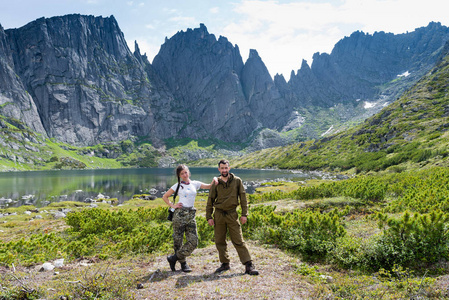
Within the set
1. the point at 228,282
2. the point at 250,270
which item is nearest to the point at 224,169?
the point at 250,270

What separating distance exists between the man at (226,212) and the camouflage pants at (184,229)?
32.5 inches

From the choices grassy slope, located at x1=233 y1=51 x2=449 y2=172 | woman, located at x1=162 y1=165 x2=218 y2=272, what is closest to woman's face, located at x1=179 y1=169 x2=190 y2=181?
woman, located at x1=162 y1=165 x2=218 y2=272

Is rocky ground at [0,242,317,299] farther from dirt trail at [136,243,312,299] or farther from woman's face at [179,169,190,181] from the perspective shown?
woman's face at [179,169,190,181]

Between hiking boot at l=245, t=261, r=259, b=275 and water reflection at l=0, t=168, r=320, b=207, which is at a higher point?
hiking boot at l=245, t=261, r=259, b=275

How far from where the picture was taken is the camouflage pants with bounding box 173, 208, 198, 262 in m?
9.64

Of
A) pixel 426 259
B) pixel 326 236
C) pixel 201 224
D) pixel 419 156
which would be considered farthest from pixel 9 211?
pixel 419 156

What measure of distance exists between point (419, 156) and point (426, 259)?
82.0 m

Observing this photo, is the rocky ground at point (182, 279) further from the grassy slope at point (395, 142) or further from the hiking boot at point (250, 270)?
the grassy slope at point (395, 142)

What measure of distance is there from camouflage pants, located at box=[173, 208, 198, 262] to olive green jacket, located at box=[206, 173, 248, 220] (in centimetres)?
83

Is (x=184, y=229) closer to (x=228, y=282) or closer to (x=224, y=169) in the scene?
(x=228, y=282)

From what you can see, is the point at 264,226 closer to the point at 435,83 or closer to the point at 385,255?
the point at 385,255

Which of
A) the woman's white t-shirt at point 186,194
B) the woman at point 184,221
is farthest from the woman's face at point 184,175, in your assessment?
the woman's white t-shirt at point 186,194

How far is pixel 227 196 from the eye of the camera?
377 inches

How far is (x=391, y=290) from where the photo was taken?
700 centimetres
